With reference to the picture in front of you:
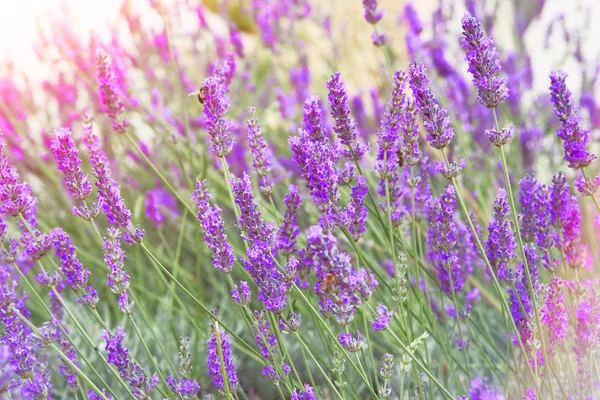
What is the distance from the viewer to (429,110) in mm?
1186

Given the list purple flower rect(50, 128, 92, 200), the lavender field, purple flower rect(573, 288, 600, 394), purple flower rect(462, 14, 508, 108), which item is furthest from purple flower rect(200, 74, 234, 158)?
purple flower rect(573, 288, 600, 394)

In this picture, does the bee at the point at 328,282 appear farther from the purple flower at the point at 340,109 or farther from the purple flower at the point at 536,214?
the purple flower at the point at 536,214

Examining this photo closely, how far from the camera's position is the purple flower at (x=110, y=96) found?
155 centimetres

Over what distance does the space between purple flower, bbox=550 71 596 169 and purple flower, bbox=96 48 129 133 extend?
0.96 metres

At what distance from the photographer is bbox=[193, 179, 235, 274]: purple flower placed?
120cm

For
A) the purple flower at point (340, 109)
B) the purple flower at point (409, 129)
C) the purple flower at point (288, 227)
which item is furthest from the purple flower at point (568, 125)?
the purple flower at point (288, 227)

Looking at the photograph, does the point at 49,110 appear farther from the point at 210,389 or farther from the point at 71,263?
the point at 71,263

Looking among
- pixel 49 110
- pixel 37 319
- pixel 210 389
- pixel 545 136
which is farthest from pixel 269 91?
pixel 210 389

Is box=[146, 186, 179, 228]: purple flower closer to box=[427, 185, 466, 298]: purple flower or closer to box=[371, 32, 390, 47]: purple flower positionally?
box=[371, 32, 390, 47]: purple flower

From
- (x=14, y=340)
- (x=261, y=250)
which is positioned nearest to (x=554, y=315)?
(x=261, y=250)

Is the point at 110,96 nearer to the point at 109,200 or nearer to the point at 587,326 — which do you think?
the point at 109,200

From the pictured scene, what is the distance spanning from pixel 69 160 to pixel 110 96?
38cm

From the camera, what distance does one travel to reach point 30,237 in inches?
53.9

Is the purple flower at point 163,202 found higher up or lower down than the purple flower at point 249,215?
higher up
